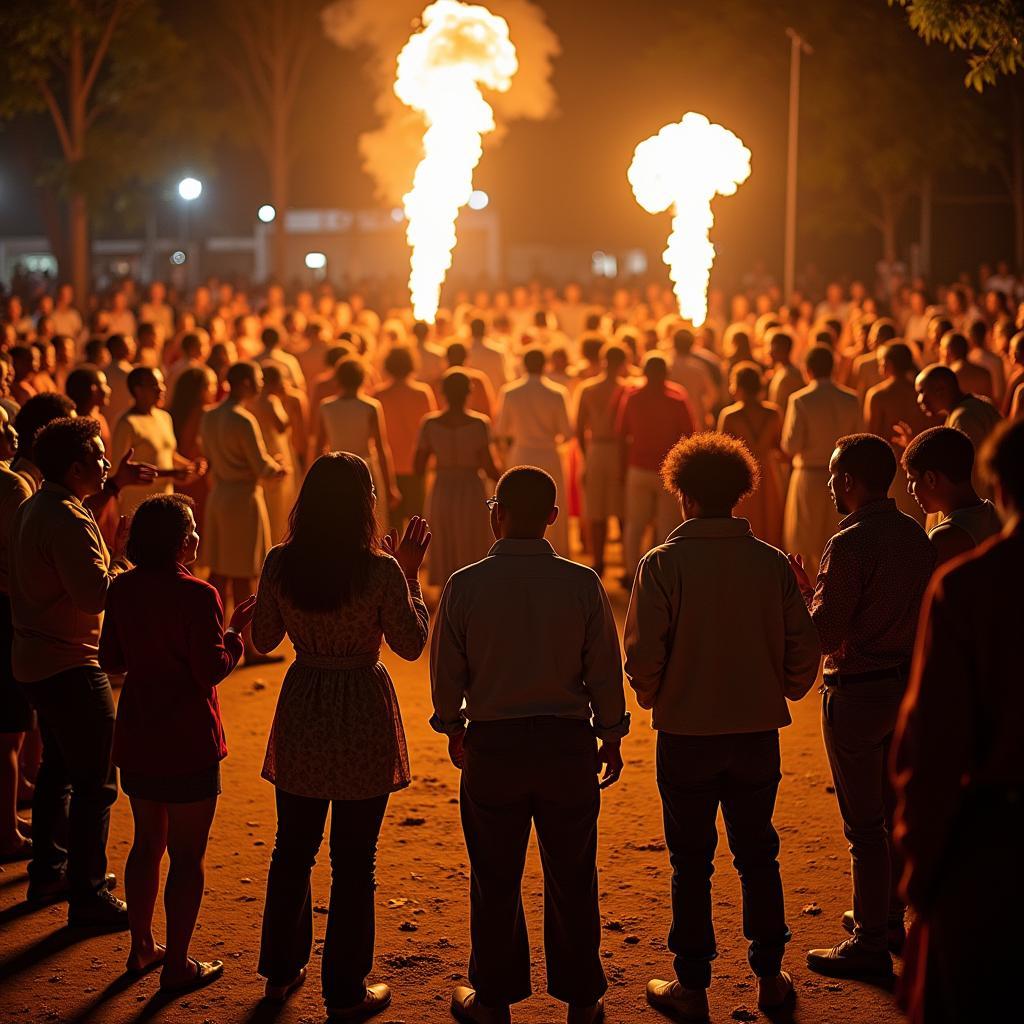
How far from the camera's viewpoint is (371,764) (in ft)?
17.0

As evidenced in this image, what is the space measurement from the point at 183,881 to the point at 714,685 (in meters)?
2.06

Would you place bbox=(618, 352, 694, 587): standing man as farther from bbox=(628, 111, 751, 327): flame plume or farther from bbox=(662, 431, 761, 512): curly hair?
bbox=(628, 111, 751, 327): flame plume

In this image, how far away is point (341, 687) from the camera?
521 cm

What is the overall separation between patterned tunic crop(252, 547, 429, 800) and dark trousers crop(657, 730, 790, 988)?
0.99m

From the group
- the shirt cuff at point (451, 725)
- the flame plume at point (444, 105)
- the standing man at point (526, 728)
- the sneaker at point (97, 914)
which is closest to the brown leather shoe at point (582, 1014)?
the standing man at point (526, 728)

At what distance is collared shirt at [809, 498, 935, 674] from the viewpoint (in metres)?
5.41

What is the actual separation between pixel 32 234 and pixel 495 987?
2145 inches

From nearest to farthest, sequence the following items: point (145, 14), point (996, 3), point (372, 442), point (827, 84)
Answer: point (996, 3)
point (372, 442)
point (145, 14)
point (827, 84)

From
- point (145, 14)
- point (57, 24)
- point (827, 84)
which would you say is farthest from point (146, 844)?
point (827, 84)

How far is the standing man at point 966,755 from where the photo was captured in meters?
3.24

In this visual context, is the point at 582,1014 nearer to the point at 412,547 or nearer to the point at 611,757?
the point at 611,757

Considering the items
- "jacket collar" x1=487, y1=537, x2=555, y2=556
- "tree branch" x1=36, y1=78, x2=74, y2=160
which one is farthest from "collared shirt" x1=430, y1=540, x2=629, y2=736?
"tree branch" x1=36, y1=78, x2=74, y2=160

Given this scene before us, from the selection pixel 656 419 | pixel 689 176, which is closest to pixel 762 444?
pixel 656 419

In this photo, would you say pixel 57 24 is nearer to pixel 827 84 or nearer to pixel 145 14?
pixel 145 14
